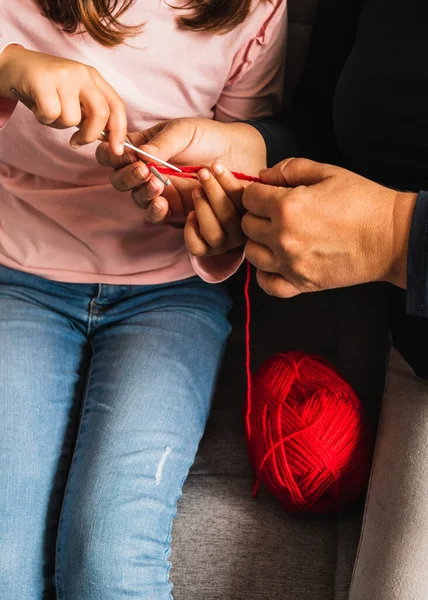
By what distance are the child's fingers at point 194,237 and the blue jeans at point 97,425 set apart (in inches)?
6.6

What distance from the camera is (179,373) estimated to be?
91 cm

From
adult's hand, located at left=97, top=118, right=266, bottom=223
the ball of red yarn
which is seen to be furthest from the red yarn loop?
the ball of red yarn

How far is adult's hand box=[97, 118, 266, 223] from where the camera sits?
2.60 feet

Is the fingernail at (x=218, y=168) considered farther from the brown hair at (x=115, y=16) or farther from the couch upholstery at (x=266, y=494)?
the couch upholstery at (x=266, y=494)

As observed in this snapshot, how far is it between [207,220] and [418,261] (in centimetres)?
24

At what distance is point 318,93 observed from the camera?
1.02m

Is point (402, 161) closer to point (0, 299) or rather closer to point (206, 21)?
point (206, 21)

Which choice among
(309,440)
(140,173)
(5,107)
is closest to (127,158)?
(140,173)

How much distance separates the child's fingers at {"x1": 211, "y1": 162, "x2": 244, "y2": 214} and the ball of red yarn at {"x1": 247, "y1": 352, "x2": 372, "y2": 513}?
31cm

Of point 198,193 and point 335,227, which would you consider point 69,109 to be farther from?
point 335,227

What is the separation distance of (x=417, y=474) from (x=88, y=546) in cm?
40

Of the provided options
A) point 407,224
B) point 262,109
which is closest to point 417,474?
point 407,224

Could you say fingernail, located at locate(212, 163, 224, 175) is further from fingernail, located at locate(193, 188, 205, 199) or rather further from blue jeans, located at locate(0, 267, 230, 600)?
blue jeans, located at locate(0, 267, 230, 600)

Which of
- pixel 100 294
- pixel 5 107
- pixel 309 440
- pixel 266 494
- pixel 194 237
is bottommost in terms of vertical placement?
pixel 266 494
